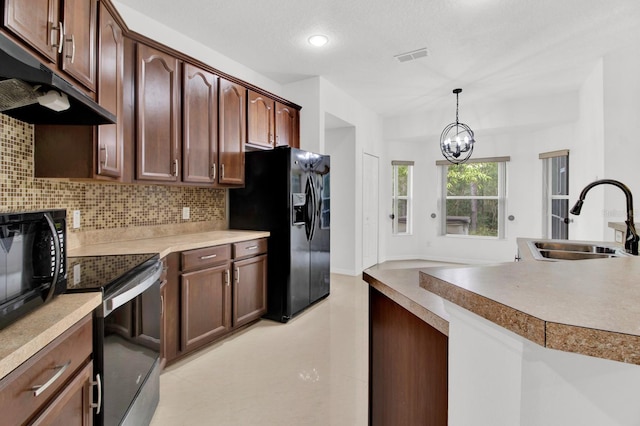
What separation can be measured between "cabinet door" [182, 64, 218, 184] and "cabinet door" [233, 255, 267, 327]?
845 mm

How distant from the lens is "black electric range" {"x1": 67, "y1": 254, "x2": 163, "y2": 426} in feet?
4.04

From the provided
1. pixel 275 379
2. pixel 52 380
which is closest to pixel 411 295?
pixel 52 380

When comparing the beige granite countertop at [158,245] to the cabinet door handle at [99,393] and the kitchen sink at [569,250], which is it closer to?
the cabinet door handle at [99,393]

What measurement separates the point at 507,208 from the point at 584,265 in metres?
5.37

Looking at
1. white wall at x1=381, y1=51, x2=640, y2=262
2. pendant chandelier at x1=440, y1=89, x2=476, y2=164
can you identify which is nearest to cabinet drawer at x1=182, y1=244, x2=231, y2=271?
pendant chandelier at x1=440, y1=89, x2=476, y2=164

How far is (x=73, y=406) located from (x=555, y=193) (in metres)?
6.24

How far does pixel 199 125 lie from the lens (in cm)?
283

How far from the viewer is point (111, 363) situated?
1.29 metres

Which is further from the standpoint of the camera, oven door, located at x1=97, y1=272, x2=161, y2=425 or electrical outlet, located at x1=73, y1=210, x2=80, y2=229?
electrical outlet, located at x1=73, y1=210, x2=80, y2=229

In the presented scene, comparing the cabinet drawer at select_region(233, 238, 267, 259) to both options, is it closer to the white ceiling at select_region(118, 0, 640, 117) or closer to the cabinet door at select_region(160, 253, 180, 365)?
the cabinet door at select_region(160, 253, 180, 365)

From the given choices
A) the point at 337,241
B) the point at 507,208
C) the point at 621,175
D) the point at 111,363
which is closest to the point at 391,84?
the point at 337,241

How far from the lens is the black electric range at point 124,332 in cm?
123

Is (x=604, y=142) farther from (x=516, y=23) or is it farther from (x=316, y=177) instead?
(x=316, y=177)

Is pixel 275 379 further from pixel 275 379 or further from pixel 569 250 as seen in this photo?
pixel 569 250
